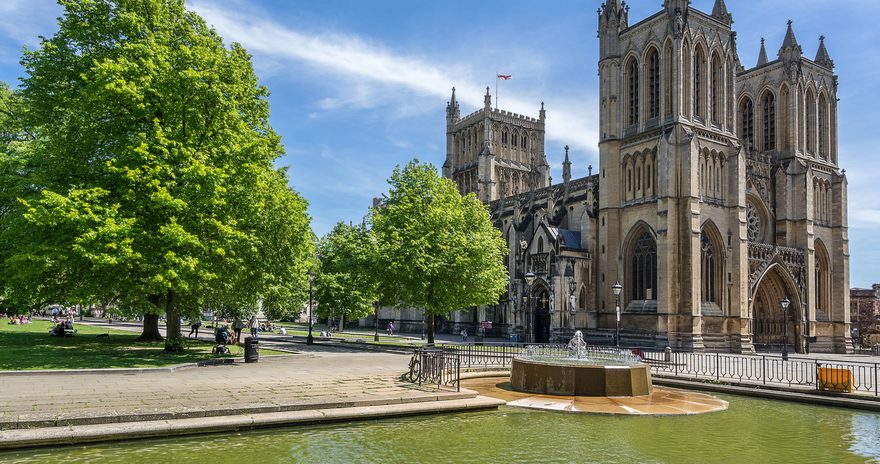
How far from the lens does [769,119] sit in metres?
62.6

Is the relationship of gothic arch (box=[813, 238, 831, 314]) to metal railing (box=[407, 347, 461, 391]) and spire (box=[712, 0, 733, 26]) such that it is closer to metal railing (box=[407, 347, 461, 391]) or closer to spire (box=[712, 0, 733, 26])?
spire (box=[712, 0, 733, 26])

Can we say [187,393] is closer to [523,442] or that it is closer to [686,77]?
[523,442]

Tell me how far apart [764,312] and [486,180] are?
136ft

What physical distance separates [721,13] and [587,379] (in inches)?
1875

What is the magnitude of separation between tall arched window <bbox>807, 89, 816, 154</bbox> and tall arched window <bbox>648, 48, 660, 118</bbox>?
19297 millimetres

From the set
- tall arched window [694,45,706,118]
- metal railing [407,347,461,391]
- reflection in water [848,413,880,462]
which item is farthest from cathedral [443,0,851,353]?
reflection in water [848,413,880,462]

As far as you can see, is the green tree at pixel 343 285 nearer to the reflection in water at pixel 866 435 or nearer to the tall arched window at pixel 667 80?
the tall arched window at pixel 667 80

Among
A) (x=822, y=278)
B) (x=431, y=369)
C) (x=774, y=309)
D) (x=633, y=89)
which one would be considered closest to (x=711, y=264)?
(x=774, y=309)

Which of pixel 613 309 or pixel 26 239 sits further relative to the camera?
pixel 613 309

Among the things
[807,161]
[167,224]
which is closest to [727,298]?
[807,161]

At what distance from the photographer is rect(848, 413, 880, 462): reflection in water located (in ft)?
41.7

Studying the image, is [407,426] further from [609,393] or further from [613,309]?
[613,309]

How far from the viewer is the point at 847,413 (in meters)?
17.4

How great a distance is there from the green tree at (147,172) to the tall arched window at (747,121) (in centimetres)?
5081
